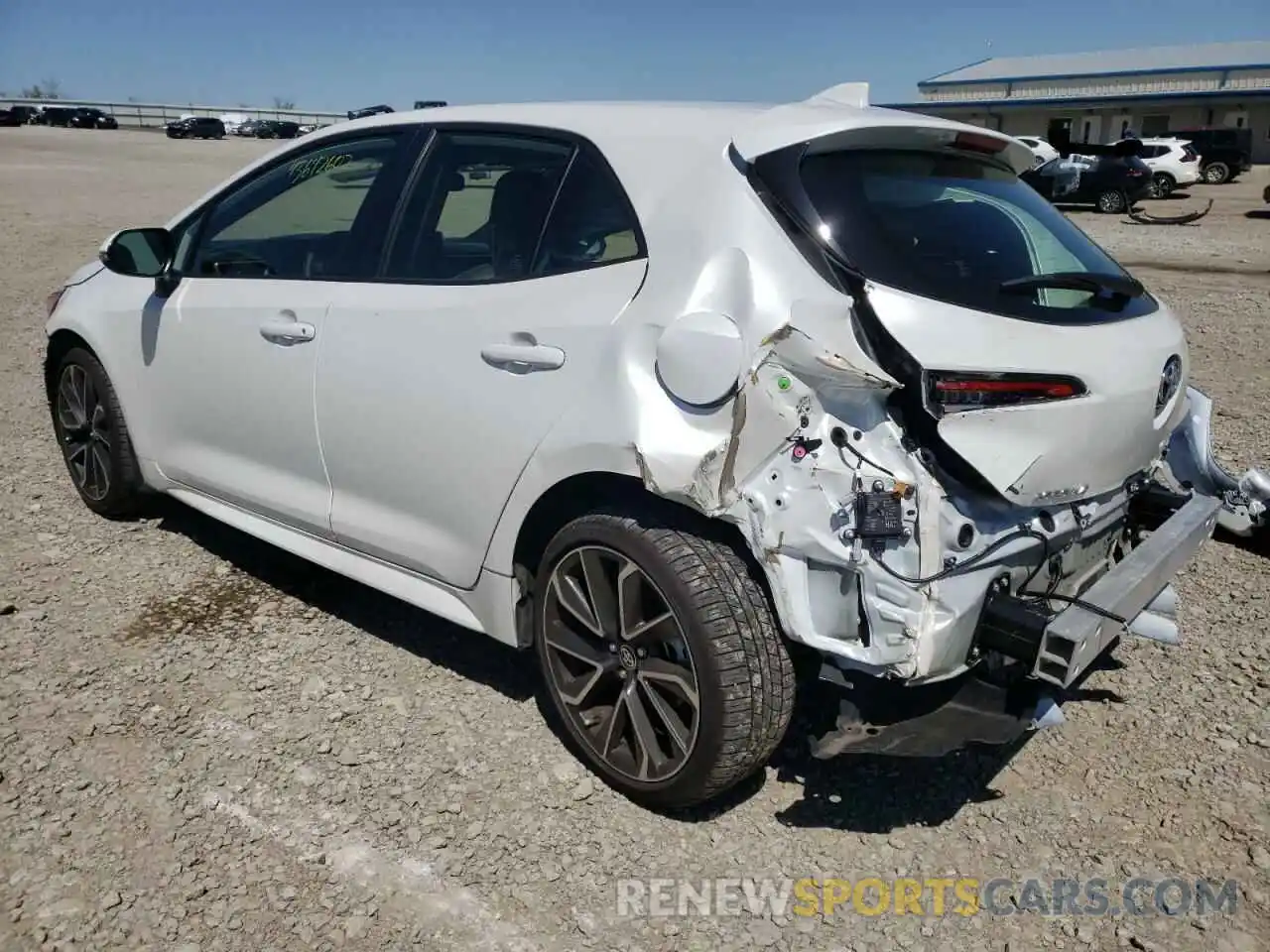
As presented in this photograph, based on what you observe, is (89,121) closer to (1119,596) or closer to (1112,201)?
(1112,201)

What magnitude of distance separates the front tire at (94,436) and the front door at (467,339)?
1.52 m

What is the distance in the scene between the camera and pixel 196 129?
5759 cm

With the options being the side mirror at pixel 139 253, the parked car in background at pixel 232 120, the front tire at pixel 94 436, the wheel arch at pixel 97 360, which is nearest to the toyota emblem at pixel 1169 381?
the side mirror at pixel 139 253

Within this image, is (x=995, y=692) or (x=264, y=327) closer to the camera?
(x=995, y=692)

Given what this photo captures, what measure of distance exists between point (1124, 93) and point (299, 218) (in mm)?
57630

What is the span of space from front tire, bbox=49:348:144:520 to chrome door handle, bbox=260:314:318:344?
1269 millimetres

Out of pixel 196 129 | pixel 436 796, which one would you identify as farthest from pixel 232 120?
pixel 436 796

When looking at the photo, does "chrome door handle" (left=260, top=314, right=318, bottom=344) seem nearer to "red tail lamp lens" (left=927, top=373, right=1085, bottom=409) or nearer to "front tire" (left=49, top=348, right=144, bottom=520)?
"front tire" (left=49, top=348, right=144, bottom=520)

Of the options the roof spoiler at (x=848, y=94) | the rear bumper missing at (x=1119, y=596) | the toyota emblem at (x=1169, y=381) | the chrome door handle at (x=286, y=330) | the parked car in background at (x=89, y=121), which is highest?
the roof spoiler at (x=848, y=94)

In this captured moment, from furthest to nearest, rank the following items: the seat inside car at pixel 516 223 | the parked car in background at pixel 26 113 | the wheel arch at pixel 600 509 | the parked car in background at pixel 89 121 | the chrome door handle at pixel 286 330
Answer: the parked car in background at pixel 26 113 < the parked car in background at pixel 89 121 < the chrome door handle at pixel 286 330 < the seat inside car at pixel 516 223 < the wheel arch at pixel 600 509

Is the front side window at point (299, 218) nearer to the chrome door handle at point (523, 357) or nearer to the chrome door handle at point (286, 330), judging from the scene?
the chrome door handle at point (286, 330)

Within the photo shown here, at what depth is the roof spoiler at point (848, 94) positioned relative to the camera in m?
3.30

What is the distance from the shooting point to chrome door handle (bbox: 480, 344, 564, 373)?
276cm

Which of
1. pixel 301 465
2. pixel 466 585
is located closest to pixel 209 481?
pixel 301 465
